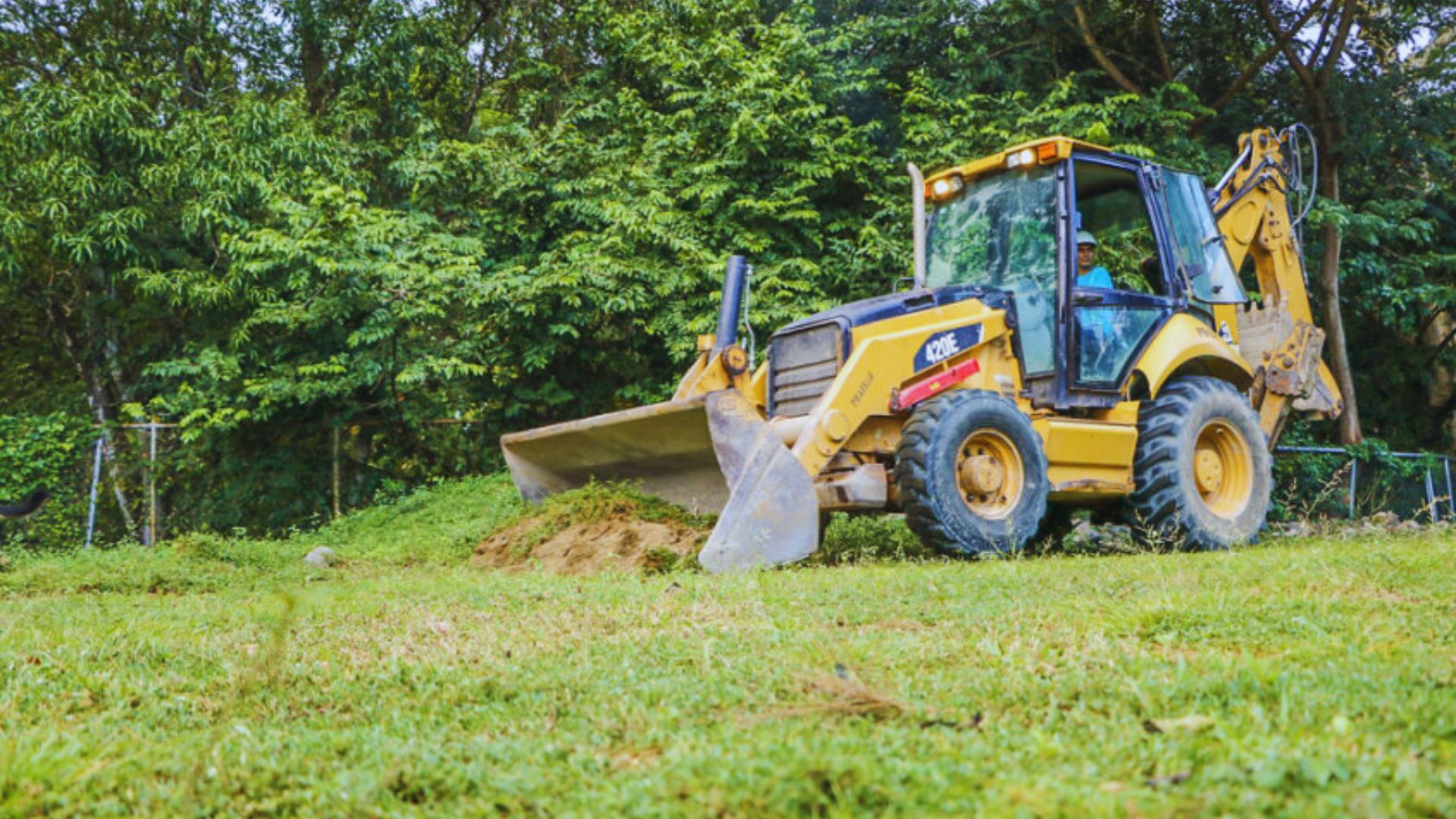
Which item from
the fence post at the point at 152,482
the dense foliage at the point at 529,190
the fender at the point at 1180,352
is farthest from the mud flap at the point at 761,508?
the fence post at the point at 152,482

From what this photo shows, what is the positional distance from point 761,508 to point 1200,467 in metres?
3.68

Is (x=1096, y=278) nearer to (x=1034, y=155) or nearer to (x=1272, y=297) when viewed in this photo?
(x=1034, y=155)

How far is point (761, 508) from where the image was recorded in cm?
650

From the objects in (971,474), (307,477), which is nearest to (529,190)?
(307,477)

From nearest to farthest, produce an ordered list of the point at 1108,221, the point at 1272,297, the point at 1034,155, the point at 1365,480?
the point at 1034,155 → the point at 1108,221 → the point at 1272,297 → the point at 1365,480

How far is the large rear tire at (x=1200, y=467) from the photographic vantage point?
7.98m

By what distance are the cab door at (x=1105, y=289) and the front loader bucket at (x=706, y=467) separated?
234 cm

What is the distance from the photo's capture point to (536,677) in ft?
11.5

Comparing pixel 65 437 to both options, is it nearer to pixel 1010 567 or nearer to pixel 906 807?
pixel 1010 567

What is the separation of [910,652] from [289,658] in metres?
1.99

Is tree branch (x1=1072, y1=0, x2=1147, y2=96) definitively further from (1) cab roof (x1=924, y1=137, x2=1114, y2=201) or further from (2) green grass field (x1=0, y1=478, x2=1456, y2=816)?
(2) green grass field (x1=0, y1=478, x2=1456, y2=816)

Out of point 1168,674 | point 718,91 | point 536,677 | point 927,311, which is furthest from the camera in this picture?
point 718,91

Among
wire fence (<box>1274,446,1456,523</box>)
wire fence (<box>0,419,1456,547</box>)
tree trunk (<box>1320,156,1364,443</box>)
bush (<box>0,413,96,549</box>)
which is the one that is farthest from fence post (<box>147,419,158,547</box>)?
tree trunk (<box>1320,156,1364,443</box>)

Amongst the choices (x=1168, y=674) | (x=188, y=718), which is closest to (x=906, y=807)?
(x=1168, y=674)
